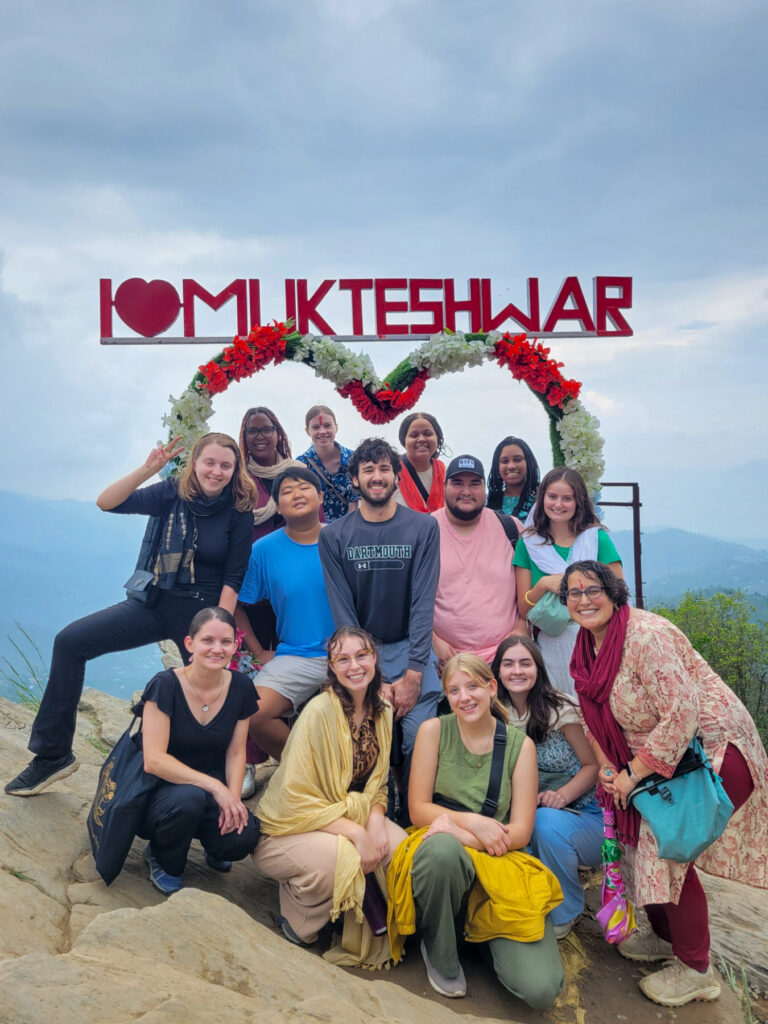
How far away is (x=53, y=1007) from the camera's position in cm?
274

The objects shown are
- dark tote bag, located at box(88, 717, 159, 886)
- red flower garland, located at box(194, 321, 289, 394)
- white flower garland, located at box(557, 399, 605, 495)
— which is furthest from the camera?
white flower garland, located at box(557, 399, 605, 495)

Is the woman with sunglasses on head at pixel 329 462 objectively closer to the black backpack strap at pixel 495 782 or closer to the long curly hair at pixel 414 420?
the long curly hair at pixel 414 420

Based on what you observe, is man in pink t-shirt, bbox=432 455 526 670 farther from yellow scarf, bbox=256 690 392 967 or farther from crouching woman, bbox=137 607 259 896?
crouching woman, bbox=137 607 259 896

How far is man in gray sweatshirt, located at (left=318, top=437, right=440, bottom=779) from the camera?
16.0 feet

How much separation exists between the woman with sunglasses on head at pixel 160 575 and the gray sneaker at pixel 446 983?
2.45 meters

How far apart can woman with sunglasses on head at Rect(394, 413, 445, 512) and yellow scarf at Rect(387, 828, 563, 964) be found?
3.15 meters

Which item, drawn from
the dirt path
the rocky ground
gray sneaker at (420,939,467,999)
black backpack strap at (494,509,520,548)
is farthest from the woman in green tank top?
black backpack strap at (494,509,520,548)

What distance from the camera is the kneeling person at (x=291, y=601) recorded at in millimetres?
5047

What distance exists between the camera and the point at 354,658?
13.8 feet

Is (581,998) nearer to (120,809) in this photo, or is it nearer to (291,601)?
(120,809)

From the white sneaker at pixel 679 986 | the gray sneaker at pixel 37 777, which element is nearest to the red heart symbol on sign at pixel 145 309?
the gray sneaker at pixel 37 777

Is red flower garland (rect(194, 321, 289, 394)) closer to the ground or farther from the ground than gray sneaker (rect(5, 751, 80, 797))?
farther from the ground

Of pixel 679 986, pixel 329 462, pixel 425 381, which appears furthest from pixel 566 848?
pixel 425 381

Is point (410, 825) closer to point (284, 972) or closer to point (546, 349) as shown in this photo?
point (284, 972)
